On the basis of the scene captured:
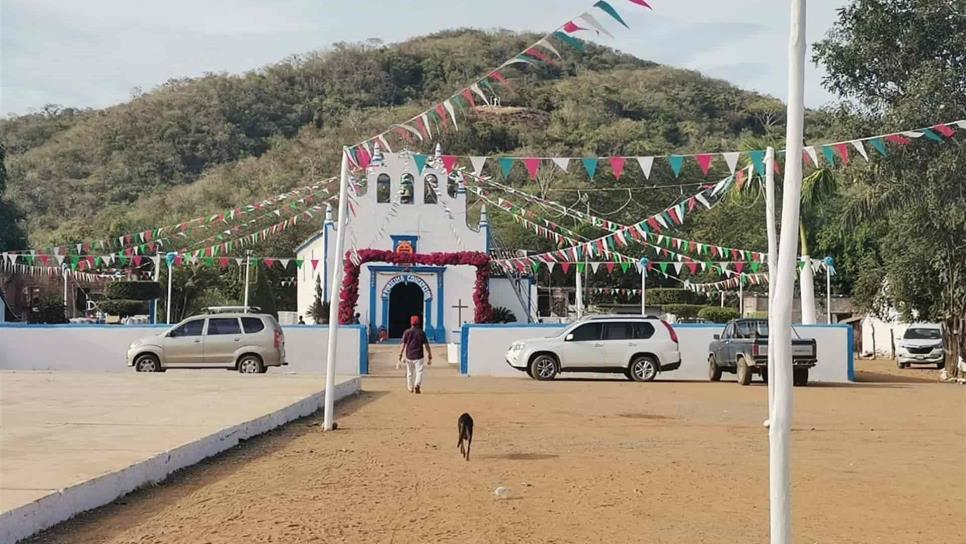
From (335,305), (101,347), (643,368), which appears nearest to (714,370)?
(643,368)

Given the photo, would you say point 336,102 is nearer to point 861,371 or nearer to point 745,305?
point 745,305

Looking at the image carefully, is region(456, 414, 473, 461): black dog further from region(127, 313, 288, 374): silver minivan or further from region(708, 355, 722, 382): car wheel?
region(708, 355, 722, 382): car wheel

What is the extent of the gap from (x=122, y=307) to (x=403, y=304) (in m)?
13.2

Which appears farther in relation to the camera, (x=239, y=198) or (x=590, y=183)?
(x=239, y=198)

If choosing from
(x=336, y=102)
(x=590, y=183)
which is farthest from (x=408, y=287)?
(x=336, y=102)

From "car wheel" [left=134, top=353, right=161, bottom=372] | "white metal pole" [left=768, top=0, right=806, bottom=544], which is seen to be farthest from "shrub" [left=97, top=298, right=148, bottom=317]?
"white metal pole" [left=768, top=0, right=806, bottom=544]

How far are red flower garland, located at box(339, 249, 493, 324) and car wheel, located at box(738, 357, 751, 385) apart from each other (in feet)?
48.9

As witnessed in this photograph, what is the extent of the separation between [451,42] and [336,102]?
38666 mm

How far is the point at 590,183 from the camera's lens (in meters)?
67.4

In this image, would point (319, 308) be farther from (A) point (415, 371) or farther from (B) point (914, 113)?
(B) point (914, 113)

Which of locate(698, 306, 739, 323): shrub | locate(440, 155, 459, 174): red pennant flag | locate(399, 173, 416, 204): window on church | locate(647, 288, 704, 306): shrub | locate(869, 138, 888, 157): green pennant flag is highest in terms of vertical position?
locate(399, 173, 416, 204): window on church

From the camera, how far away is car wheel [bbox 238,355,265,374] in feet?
82.9

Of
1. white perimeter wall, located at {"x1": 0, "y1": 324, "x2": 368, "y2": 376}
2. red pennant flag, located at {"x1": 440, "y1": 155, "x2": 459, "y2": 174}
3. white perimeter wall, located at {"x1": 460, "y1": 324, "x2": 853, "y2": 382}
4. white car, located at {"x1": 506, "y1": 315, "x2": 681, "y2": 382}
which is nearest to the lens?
red pennant flag, located at {"x1": 440, "y1": 155, "x2": 459, "y2": 174}

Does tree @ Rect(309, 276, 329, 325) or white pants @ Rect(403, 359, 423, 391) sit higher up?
tree @ Rect(309, 276, 329, 325)
